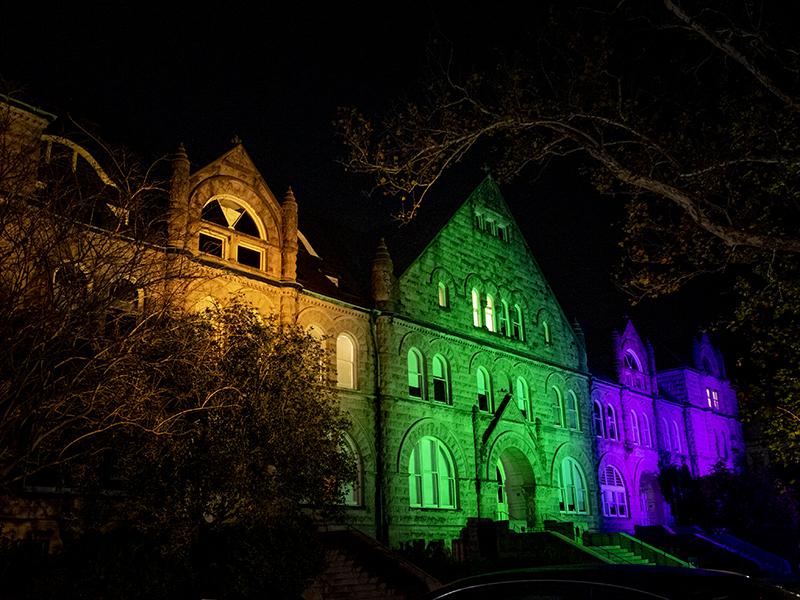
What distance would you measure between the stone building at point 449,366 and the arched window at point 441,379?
2.5 inches

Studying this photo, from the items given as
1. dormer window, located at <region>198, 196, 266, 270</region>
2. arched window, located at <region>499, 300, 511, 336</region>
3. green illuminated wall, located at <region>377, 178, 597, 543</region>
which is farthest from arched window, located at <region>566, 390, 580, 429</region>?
dormer window, located at <region>198, 196, 266, 270</region>

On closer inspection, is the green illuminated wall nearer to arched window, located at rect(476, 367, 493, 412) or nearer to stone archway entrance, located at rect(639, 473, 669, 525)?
arched window, located at rect(476, 367, 493, 412)

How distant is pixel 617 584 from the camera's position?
4809 millimetres

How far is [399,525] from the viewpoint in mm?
26188

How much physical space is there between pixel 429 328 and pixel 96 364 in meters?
16.9

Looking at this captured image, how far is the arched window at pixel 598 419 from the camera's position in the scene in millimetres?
39562

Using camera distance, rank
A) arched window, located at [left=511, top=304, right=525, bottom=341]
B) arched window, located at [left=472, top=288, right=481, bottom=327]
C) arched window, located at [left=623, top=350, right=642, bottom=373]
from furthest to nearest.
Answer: arched window, located at [left=623, top=350, right=642, bottom=373] < arched window, located at [left=511, top=304, right=525, bottom=341] < arched window, located at [left=472, top=288, right=481, bottom=327]

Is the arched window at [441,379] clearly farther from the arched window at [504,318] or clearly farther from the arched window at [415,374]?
the arched window at [504,318]

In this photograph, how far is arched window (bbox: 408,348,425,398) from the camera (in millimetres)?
29172

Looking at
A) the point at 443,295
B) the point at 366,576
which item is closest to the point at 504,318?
the point at 443,295

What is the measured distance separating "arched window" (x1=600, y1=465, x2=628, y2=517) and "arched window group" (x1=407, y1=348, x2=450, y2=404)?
501 inches

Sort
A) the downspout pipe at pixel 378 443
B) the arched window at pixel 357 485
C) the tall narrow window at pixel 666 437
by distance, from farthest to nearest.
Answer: the tall narrow window at pixel 666 437 < the downspout pipe at pixel 378 443 < the arched window at pixel 357 485

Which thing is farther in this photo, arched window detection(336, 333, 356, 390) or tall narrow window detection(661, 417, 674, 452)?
tall narrow window detection(661, 417, 674, 452)

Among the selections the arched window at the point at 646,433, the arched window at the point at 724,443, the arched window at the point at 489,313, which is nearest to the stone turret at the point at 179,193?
the arched window at the point at 489,313
